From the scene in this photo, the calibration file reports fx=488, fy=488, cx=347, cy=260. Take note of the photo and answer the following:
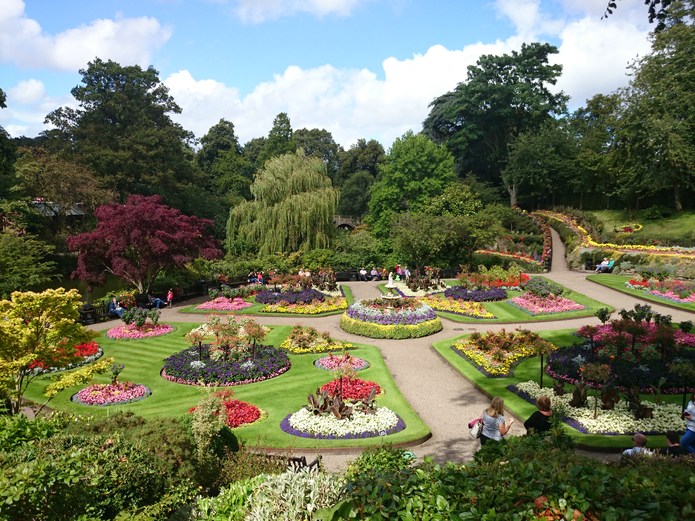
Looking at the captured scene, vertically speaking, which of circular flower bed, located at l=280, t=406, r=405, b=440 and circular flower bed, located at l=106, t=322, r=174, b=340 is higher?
circular flower bed, located at l=106, t=322, r=174, b=340

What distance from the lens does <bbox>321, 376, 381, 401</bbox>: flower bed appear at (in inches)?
573

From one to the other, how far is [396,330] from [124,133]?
33196 mm

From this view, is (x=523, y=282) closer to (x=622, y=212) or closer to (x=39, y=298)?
(x=622, y=212)

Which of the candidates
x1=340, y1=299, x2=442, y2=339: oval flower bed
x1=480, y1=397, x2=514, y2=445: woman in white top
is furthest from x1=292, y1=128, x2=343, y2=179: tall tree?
x1=480, y1=397, x2=514, y2=445: woman in white top

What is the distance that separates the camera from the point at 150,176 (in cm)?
4203

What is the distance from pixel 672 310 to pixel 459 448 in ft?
60.9

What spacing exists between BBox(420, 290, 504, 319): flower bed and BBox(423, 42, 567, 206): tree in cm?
3502

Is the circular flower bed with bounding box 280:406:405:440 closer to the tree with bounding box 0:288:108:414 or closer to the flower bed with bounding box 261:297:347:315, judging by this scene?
the tree with bounding box 0:288:108:414

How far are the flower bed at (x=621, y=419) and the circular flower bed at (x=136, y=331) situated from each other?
1780 centimetres

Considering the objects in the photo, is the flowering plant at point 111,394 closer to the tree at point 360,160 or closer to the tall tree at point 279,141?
the tall tree at point 279,141

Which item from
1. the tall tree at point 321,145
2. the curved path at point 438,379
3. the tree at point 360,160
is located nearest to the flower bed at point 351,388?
the curved path at point 438,379

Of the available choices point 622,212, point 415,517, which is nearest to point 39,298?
point 415,517

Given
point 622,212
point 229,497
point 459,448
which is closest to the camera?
point 229,497

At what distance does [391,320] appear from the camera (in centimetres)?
2294
